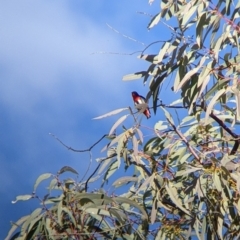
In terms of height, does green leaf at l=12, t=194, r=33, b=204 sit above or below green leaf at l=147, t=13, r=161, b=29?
below

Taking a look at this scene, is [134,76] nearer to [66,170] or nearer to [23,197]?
[66,170]

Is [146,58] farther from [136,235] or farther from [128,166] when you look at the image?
[136,235]

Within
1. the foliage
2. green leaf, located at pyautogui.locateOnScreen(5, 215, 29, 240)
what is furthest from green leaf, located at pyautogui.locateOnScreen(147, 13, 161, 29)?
green leaf, located at pyautogui.locateOnScreen(5, 215, 29, 240)

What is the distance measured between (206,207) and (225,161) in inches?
7.0

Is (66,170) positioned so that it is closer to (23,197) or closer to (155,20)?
(23,197)

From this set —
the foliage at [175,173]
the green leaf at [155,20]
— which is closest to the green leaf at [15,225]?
the foliage at [175,173]

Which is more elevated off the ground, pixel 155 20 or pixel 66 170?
pixel 155 20

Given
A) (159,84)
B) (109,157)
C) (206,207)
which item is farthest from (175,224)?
(159,84)

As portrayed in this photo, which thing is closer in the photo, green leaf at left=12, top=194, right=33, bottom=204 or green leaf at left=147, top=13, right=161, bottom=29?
green leaf at left=12, top=194, right=33, bottom=204

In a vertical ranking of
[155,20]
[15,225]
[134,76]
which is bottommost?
[15,225]

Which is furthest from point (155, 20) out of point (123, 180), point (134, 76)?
point (123, 180)

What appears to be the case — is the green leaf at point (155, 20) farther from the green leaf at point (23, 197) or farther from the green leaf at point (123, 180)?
the green leaf at point (23, 197)

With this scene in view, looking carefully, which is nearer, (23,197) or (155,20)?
(23,197)

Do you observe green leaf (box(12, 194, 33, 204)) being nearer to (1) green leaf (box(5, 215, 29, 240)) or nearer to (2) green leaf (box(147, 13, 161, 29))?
(1) green leaf (box(5, 215, 29, 240))
